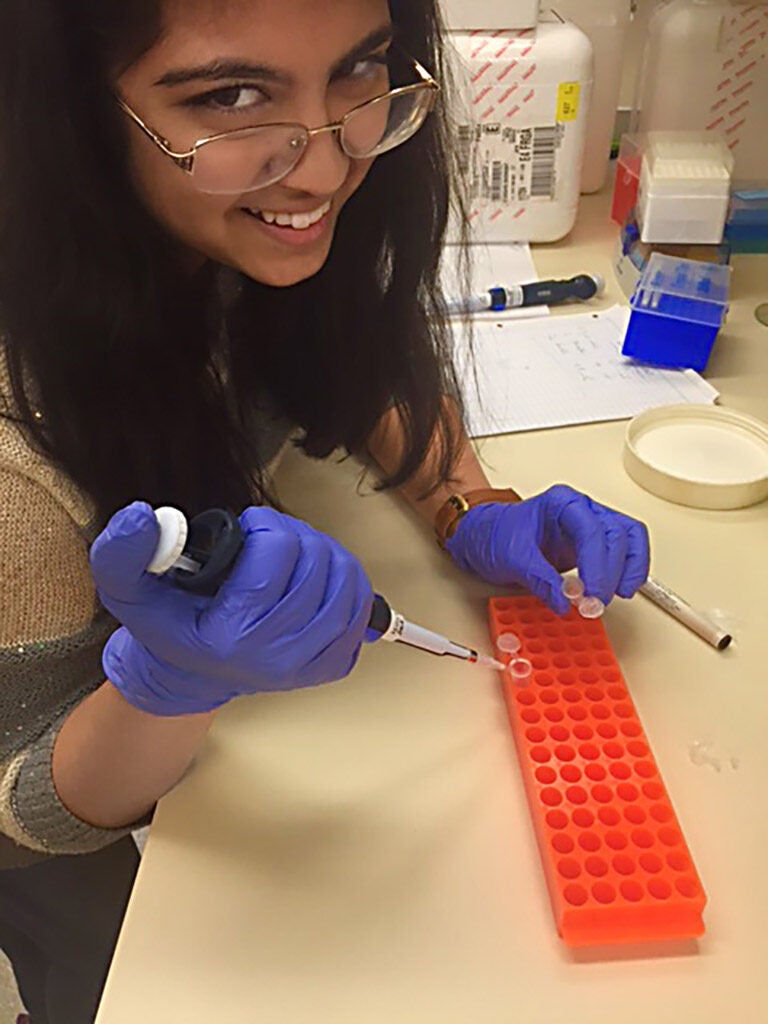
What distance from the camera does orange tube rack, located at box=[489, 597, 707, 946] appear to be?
58 centimetres

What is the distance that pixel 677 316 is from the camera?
1.15 m

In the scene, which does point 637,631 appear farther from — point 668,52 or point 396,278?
point 668,52

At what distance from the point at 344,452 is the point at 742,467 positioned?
40 cm

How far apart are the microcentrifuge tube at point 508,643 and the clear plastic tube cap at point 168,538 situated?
0.33 meters

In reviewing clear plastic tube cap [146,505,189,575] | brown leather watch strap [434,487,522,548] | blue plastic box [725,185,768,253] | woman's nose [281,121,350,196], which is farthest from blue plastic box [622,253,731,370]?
clear plastic tube cap [146,505,189,575]

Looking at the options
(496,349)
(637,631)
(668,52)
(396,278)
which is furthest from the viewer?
(668,52)

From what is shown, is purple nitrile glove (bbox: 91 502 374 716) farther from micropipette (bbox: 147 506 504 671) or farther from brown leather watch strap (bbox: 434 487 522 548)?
brown leather watch strap (bbox: 434 487 522 548)

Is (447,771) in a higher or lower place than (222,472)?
lower

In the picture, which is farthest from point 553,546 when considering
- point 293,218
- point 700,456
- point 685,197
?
point 685,197

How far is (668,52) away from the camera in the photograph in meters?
1.42

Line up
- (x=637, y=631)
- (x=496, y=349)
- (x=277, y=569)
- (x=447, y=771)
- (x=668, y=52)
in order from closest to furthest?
(x=277, y=569) → (x=447, y=771) → (x=637, y=631) → (x=496, y=349) → (x=668, y=52)

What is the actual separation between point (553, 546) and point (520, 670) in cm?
16

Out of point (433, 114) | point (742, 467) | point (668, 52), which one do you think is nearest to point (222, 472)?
point (433, 114)

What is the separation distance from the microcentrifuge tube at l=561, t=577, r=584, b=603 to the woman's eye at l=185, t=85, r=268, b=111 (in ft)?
1.43
